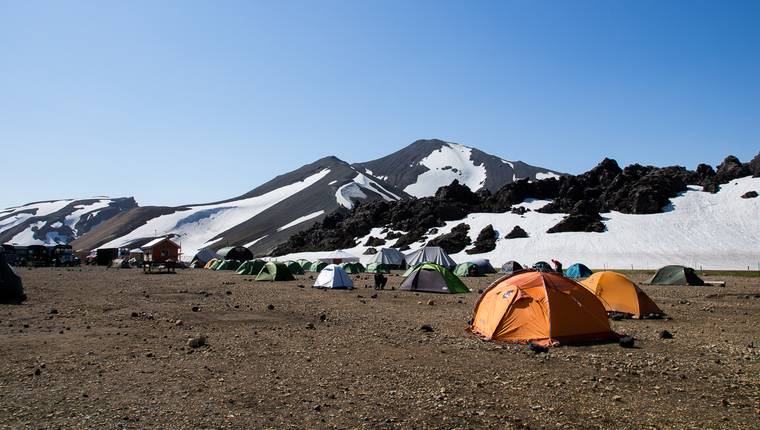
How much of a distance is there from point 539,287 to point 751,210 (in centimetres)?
8437

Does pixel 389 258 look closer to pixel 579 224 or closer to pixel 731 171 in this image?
pixel 579 224

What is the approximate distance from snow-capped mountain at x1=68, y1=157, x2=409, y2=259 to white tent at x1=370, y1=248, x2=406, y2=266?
6844 cm

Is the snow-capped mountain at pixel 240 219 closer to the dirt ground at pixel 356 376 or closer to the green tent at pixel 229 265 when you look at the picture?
the green tent at pixel 229 265

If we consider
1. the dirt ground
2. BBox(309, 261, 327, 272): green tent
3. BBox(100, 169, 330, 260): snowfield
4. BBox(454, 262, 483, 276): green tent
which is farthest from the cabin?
the dirt ground

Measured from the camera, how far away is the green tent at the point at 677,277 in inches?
1335

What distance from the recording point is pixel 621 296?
17688mm

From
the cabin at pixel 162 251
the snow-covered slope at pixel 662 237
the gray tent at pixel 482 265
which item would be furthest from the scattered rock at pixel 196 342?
the cabin at pixel 162 251

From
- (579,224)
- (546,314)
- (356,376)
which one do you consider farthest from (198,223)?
(356,376)

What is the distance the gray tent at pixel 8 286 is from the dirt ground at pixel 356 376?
17.1ft

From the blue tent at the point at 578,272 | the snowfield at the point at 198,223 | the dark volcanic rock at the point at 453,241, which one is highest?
the snowfield at the point at 198,223

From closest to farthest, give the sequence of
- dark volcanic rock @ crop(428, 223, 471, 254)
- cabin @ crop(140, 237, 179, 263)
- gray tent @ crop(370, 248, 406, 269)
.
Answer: gray tent @ crop(370, 248, 406, 269)
dark volcanic rock @ crop(428, 223, 471, 254)
cabin @ crop(140, 237, 179, 263)

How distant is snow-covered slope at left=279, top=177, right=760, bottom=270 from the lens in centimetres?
6838

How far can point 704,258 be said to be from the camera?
67188mm

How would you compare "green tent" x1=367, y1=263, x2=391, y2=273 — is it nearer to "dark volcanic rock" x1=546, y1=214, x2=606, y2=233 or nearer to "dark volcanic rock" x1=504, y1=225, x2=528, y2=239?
"dark volcanic rock" x1=504, y1=225, x2=528, y2=239
